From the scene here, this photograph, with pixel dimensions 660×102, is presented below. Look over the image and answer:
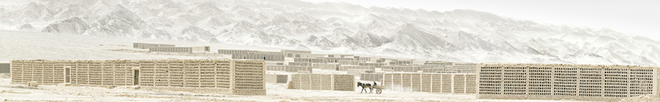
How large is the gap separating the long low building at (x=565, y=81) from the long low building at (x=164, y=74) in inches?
363

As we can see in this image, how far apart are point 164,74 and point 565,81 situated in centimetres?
1625

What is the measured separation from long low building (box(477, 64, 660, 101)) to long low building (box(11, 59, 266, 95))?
30.3ft

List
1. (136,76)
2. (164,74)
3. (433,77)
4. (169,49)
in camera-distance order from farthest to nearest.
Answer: (169,49)
(433,77)
(136,76)
(164,74)

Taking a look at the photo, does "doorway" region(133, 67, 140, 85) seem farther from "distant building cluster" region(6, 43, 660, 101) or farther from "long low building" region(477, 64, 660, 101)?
"long low building" region(477, 64, 660, 101)

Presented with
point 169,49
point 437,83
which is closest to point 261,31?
point 169,49

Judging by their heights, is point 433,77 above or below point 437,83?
above

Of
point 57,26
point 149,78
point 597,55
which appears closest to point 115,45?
point 57,26

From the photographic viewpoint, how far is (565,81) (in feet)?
89.6

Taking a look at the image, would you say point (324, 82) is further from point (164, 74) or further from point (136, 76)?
point (164, 74)

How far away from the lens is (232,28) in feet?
523

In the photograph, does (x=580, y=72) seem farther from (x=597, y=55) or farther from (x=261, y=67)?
(x=597, y=55)

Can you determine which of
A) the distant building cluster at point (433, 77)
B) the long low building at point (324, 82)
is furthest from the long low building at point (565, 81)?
the long low building at point (324, 82)

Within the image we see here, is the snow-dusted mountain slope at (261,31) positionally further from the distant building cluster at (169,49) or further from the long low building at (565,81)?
the long low building at (565,81)

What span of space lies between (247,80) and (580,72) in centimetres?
1278
